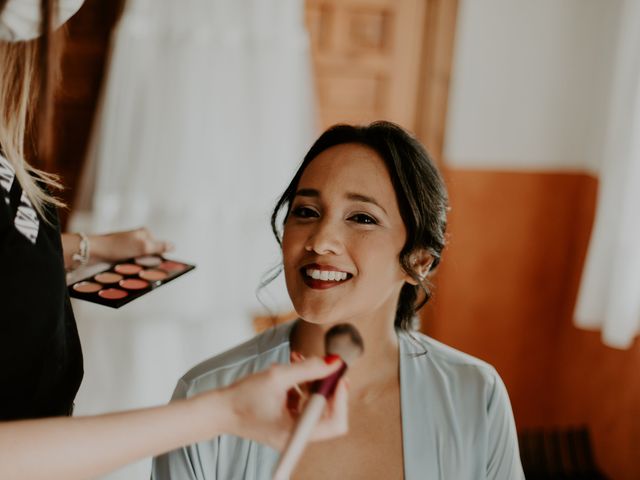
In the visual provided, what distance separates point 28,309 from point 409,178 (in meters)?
0.65

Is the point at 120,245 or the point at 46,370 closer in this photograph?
the point at 46,370

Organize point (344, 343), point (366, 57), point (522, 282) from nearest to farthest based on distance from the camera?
point (344, 343) → point (366, 57) → point (522, 282)

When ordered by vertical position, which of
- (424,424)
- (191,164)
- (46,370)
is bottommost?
(424,424)

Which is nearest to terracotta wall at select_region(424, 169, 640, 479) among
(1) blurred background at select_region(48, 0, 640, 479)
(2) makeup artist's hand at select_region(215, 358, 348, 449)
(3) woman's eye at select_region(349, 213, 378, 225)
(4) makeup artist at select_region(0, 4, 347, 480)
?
(1) blurred background at select_region(48, 0, 640, 479)

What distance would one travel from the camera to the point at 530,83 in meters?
2.56

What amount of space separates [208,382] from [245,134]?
1285 millimetres

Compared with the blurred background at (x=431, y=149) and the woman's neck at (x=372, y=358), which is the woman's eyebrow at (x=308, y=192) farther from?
the blurred background at (x=431, y=149)

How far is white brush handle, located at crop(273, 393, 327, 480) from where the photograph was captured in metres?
0.62

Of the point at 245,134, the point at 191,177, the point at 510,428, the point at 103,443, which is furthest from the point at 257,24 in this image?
the point at 103,443

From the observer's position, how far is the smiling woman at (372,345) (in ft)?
3.76

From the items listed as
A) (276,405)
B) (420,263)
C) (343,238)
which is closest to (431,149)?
(420,263)

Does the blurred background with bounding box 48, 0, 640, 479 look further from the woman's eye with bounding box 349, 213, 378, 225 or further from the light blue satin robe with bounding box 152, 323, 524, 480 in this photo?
the woman's eye with bounding box 349, 213, 378, 225

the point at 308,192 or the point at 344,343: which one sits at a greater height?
the point at 308,192

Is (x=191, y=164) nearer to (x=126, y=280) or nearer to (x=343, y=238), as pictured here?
(x=126, y=280)
